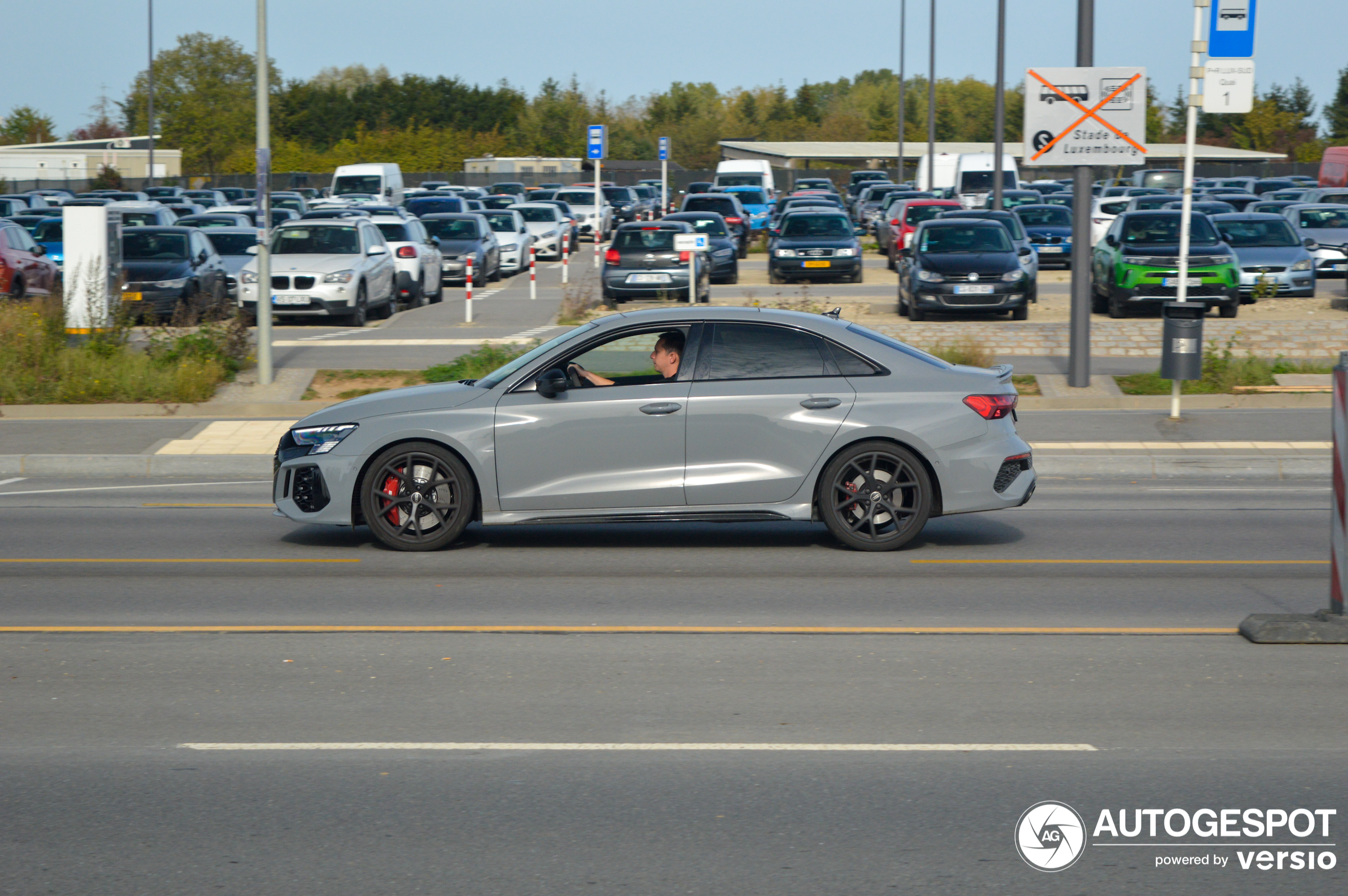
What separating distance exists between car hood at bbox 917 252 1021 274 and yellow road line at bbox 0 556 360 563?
16.5 metres

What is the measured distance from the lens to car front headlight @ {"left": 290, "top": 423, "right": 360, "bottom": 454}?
9523 mm

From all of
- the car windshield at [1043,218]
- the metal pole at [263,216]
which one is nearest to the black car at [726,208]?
the car windshield at [1043,218]

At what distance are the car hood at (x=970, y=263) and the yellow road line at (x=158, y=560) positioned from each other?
16.5 metres

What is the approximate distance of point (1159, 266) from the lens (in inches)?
968

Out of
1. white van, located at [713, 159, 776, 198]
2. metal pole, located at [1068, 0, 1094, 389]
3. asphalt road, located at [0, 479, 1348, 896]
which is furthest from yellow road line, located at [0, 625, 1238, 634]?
white van, located at [713, 159, 776, 198]

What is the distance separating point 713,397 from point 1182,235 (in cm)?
1020

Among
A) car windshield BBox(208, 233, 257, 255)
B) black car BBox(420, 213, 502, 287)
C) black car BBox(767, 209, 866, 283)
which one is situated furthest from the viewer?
black car BBox(420, 213, 502, 287)

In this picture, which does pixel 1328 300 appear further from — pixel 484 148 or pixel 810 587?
pixel 484 148

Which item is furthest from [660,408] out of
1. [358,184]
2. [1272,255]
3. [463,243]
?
[358,184]

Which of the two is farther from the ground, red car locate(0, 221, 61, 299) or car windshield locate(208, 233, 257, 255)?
car windshield locate(208, 233, 257, 255)

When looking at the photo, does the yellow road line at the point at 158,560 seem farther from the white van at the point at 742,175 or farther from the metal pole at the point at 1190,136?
the white van at the point at 742,175

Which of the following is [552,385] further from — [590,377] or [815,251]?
[815,251]

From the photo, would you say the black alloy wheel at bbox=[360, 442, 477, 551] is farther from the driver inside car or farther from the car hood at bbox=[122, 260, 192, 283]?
the car hood at bbox=[122, 260, 192, 283]

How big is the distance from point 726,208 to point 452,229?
30.4ft
